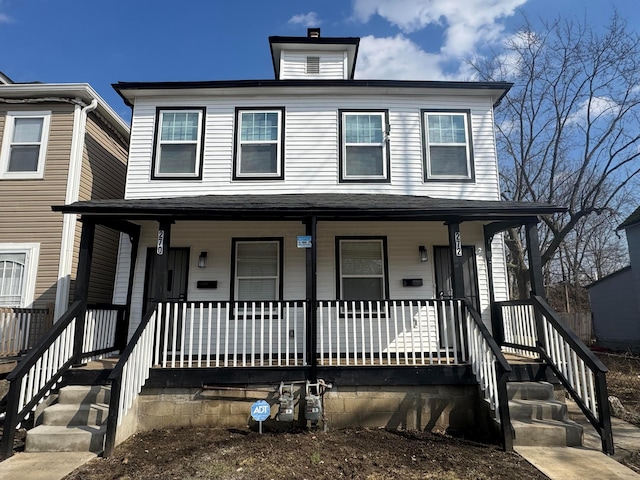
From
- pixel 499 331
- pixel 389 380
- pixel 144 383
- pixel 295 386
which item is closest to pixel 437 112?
pixel 499 331

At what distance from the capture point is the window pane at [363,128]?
8219mm

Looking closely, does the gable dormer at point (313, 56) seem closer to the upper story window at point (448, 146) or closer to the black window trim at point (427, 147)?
the black window trim at point (427, 147)

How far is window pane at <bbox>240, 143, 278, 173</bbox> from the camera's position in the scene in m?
8.06

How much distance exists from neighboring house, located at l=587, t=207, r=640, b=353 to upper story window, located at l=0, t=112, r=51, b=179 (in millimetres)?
17446

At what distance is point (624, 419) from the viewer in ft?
19.5

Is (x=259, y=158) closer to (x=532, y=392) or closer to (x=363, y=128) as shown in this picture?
(x=363, y=128)

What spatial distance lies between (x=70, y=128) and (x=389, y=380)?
827 centimetres

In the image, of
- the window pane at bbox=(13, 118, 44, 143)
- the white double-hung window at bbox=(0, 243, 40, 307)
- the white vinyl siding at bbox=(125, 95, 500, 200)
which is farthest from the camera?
the window pane at bbox=(13, 118, 44, 143)

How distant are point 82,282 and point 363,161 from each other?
18.1 ft

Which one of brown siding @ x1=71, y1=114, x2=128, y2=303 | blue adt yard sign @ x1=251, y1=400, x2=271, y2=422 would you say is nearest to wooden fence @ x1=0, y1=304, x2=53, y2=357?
brown siding @ x1=71, y1=114, x2=128, y2=303

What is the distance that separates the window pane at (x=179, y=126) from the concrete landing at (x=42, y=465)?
19.0 ft

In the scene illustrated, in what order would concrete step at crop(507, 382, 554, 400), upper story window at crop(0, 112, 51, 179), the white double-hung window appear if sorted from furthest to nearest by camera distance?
upper story window at crop(0, 112, 51, 179), the white double-hung window, concrete step at crop(507, 382, 554, 400)

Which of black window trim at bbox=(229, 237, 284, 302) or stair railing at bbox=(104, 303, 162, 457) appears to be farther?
black window trim at bbox=(229, 237, 284, 302)

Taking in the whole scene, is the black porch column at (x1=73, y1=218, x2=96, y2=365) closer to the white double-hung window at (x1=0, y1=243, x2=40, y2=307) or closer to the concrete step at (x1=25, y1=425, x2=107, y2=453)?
the concrete step at (x1=25, y1=425, x2=107, y2=453)
